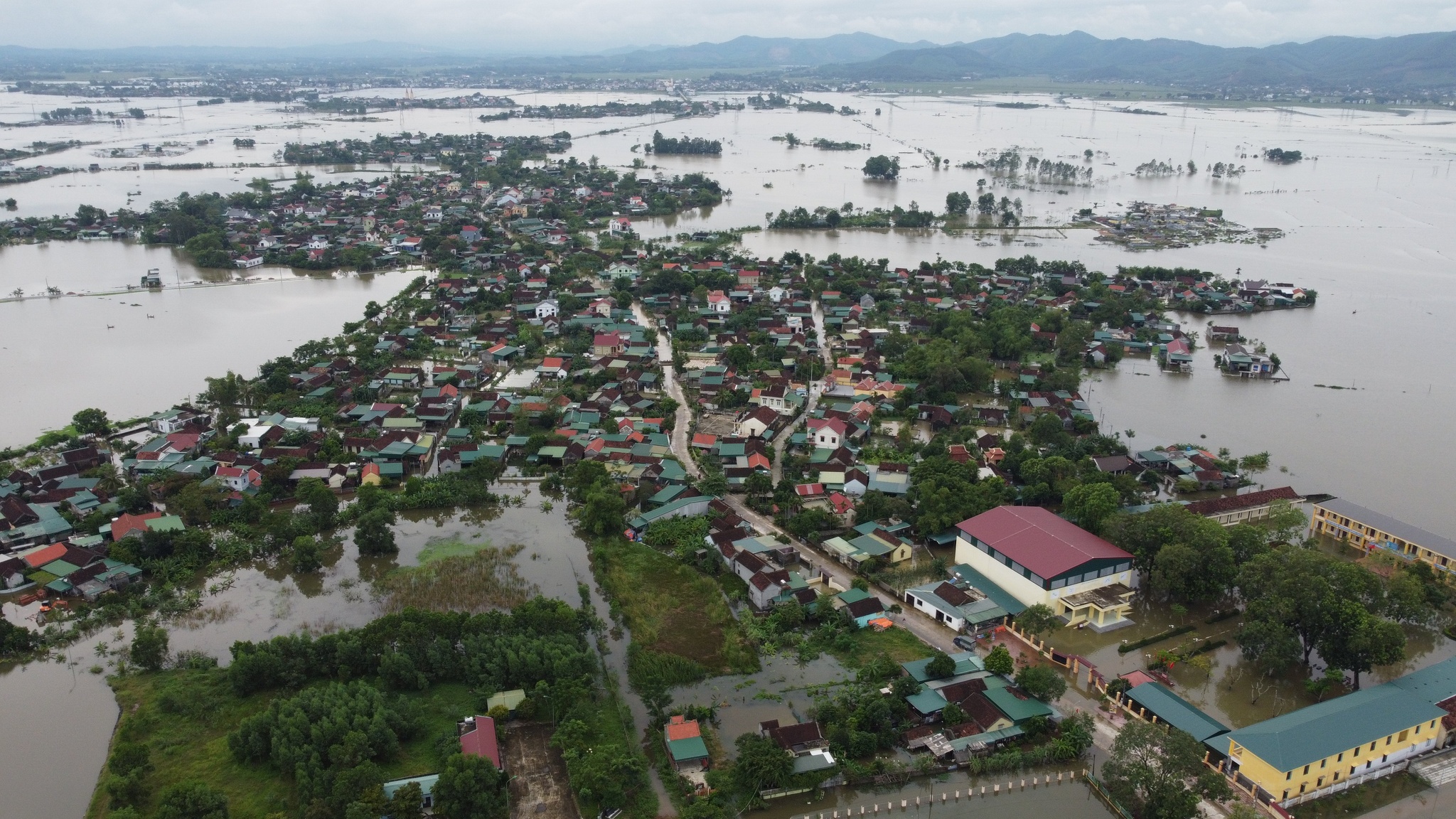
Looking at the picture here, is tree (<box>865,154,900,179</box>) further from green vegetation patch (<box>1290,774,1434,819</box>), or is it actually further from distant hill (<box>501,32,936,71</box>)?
distant hill (<box>501,32,936,71</box>)

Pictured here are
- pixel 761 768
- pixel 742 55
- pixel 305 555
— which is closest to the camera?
pixel 761 768

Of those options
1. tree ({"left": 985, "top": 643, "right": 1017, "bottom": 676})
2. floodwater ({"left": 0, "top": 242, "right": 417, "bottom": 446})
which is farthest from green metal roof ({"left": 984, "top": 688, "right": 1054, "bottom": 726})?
floodwater ({"left": 0, "top": 242, "right": 417, "bottom": 446})

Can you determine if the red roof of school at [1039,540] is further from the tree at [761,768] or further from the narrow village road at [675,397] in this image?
the narrow village road at [675,397]

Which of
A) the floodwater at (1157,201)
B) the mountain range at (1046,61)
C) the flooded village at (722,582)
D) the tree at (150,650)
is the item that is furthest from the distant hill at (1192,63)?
the tree at (150,650)

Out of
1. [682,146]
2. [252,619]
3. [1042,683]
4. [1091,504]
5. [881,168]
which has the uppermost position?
[682,146]

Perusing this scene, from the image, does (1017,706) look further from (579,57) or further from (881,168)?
(579,57)

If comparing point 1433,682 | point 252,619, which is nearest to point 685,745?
point 252,619
